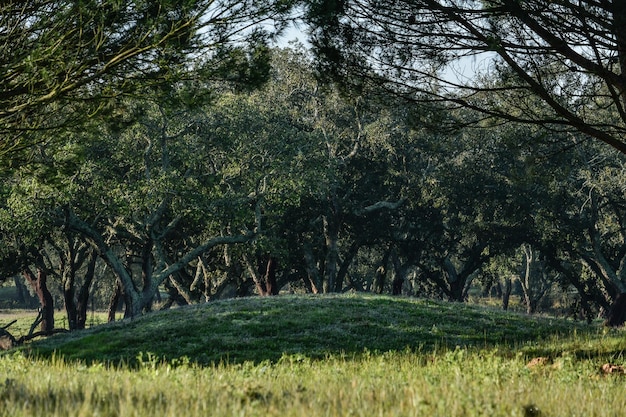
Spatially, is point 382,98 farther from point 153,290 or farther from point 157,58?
point 153,290

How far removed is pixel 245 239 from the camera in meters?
35.7

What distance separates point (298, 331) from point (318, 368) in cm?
1089

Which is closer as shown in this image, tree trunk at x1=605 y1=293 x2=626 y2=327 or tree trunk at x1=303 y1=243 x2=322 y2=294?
tree trunk at x1=605 y1=293 x2=626 y2=327

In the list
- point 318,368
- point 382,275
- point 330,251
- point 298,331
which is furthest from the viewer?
point 382,275

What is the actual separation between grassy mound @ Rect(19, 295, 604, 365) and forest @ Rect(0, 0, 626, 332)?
5093 millimetres

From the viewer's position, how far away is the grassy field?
588cm

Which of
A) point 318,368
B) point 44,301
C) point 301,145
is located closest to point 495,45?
point 318,368

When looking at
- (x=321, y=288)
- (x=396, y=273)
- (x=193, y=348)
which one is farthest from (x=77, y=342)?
(x=396, y=273)

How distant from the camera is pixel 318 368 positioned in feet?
34.1

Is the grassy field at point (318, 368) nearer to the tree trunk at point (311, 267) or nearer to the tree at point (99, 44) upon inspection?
the tree at point (99, 44)

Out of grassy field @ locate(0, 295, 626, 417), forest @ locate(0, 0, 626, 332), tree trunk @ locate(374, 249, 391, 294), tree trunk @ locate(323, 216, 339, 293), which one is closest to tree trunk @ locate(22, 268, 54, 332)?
forest @ locate(0, 0, 626, 332)

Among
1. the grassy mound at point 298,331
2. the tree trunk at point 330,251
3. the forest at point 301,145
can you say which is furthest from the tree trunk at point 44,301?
the grassy mound at point 298,331

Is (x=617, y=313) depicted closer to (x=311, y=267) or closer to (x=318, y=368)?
(x=311, y=267)

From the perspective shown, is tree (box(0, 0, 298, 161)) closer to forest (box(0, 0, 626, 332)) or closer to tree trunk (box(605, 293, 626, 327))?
forest (box(0, 0, 626, 332))
